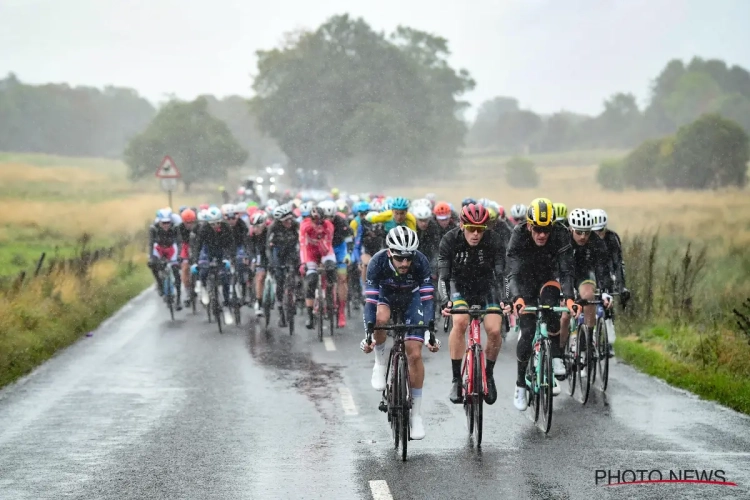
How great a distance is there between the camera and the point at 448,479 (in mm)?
7988

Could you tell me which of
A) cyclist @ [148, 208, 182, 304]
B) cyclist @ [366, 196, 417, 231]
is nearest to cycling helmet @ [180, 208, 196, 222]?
cyclist @ [148, 208, 182, 304]

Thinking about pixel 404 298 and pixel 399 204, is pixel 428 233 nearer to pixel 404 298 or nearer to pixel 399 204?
pixel 399 204

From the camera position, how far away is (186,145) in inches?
3602

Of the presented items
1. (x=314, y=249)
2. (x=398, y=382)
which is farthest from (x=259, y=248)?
(x=398, y=382)

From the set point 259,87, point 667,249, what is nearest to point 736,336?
point 667,249

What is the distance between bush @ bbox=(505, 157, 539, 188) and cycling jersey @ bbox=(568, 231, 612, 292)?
256ft

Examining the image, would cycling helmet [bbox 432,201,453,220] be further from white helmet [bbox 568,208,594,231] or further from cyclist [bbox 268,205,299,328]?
white helmet [bbox 568,208,594,231]

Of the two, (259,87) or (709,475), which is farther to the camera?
(259,87)

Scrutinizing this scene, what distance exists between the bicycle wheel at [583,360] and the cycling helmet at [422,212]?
4.47 metres

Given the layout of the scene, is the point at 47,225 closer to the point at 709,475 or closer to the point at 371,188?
the point at 709,475

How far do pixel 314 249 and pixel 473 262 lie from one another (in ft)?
24.8

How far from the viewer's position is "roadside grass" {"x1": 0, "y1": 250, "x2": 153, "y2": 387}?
48.4 ft

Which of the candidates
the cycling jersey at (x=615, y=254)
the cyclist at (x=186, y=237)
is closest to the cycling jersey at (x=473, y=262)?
the cycling jersey at (x=615, y=254)

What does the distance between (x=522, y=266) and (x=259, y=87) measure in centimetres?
8815
